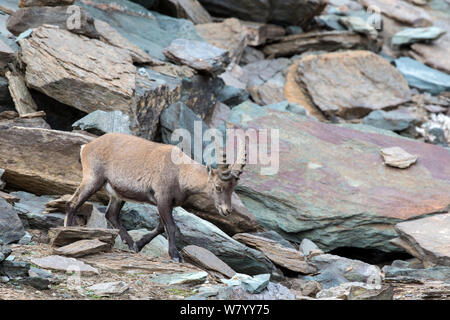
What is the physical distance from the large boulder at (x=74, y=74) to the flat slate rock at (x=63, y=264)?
477 centimetres

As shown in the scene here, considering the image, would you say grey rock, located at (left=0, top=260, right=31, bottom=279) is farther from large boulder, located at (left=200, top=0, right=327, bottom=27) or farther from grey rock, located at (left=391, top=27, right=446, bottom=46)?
grey rock, located at (left=391, top=27, right=446, bottom=46)

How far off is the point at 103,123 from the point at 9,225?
3.27 m

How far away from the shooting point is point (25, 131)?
10227 millimetres

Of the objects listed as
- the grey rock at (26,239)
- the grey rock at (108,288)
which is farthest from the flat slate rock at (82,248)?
the grey rock at (108,288)

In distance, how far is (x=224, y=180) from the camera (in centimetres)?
886

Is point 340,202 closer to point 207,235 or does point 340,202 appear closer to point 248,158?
point 248,158

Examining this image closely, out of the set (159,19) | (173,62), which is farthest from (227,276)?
(159,19)

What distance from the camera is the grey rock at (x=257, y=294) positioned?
A: 6.74 m

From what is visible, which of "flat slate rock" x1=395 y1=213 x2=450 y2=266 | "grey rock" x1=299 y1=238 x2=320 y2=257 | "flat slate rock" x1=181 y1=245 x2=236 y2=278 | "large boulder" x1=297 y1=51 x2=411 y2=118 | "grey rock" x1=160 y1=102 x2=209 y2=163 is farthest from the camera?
"large boulder" x1=297 y1=51 x2=411 y2=118

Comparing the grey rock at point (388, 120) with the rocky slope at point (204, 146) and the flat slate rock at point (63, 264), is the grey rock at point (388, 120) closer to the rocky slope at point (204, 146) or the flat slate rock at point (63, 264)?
the rocky slope at point (204, 146)

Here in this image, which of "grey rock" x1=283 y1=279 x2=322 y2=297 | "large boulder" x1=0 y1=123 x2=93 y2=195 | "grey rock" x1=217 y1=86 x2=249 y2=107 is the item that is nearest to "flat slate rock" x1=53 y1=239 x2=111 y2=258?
"large boulder" x1=0 y1=123 x2=93 y2=195

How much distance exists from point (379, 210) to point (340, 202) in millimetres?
714

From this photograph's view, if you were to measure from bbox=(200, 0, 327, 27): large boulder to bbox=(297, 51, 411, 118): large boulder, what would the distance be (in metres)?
1.86

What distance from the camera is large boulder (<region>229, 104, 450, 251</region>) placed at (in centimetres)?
1145
